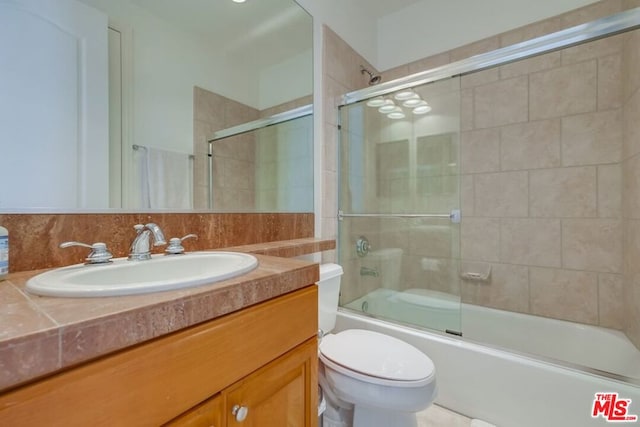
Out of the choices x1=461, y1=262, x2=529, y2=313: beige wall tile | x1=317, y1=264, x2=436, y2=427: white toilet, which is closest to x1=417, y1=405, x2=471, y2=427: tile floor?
x1=317, y1=264, x2=436, y2=427: white toilet

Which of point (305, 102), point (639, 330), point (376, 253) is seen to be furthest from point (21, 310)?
point (639, 330)

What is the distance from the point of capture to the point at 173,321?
0.43 metres

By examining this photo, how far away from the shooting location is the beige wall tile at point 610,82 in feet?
4.88

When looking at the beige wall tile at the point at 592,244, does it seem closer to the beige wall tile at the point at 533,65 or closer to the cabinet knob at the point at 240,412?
the beige wall tile at the point at 533,65

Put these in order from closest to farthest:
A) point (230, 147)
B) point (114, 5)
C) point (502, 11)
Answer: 1. point (114, 5)
2. point (230, 147)
3. point (502, 11)

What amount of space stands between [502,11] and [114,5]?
2119mm

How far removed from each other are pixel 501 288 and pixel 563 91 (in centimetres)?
126

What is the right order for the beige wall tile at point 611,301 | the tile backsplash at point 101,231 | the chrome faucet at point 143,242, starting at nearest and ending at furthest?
the tile backsplash at point 101,231 < the chrome faucet at point 143,242 < the beige wall tile at point 611,301

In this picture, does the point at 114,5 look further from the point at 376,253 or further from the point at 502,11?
the point at 502,11

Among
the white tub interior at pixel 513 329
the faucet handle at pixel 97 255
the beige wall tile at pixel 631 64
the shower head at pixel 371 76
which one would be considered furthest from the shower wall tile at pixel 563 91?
the faucet handle at pixel 97 255

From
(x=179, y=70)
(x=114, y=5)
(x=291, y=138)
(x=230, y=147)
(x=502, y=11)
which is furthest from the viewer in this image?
(x=502, y=11)

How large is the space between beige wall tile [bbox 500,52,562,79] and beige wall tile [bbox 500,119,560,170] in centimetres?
33

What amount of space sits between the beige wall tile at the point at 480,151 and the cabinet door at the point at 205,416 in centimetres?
201

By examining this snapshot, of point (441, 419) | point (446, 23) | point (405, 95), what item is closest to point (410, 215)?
point (405, 95)
